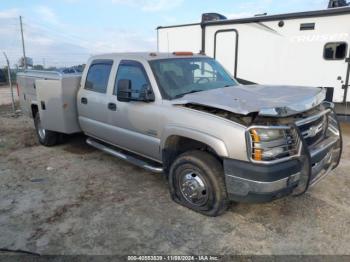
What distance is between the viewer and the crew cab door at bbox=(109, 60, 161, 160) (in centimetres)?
416

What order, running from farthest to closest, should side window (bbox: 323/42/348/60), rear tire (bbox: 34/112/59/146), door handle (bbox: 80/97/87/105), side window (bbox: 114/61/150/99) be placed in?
side window (bbox: 323/42/348/60) → rear tire (bbox: 34/112/59/146) → door handle (bbox: 80/97/87/105) → side window (bbox: 114/61/150/99)

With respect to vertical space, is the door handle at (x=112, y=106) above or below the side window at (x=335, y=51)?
below

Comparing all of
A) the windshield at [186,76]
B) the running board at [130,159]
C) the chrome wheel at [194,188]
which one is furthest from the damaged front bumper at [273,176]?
the windshield at [186,76]

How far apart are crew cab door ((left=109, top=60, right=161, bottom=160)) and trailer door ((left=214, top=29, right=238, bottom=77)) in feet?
14.9

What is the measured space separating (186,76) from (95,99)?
5.32 feet

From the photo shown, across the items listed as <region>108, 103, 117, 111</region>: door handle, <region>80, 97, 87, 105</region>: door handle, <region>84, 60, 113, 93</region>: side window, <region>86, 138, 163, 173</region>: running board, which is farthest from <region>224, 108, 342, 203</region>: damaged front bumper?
<region>80, 97, 87, 105</region>: door handle

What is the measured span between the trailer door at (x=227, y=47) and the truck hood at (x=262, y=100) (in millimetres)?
4542

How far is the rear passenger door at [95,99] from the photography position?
16.5 feet

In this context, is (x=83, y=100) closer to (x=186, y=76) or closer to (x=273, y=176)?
(x=186, y=76)

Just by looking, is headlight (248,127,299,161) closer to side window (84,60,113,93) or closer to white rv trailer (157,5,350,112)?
side window (84,60,113,93)

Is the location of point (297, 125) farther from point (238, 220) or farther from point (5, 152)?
point (5, 152)

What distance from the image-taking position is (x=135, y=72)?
4480 mm

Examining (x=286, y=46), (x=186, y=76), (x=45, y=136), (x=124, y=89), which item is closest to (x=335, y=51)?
(x=286, y=46)

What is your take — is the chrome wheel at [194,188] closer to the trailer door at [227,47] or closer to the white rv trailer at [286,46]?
the white rv trailer at [286,46]
